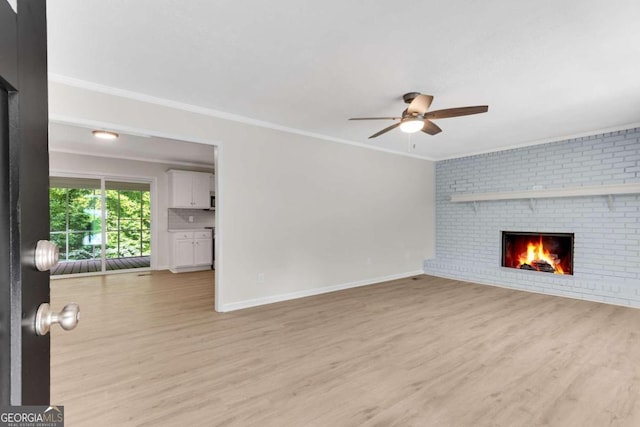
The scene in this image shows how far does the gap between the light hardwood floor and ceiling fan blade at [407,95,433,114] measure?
222cm

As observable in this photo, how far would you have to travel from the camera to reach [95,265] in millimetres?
6641

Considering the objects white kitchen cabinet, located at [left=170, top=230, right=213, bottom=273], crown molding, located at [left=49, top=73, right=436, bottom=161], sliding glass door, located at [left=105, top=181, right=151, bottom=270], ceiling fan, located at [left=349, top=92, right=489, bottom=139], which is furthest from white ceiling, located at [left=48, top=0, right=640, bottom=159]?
sliding glass door, located at [left=105, top=181, right=151, bottom=270]

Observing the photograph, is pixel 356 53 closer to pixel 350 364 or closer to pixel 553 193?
pixel 350 364

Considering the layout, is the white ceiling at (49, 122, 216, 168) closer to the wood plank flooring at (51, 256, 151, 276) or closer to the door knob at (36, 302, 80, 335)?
the wood plank flooring at (51, 256, 151, 276)

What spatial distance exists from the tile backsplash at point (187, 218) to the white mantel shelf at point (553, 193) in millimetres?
5456

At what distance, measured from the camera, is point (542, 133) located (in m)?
4.64

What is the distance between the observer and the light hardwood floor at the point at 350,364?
1.88 meters

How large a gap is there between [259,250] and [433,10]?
3.19 meters

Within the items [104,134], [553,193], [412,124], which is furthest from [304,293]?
[553,193]

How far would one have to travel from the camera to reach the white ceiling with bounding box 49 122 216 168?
4.68 meters

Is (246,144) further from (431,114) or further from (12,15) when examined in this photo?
(12,15)

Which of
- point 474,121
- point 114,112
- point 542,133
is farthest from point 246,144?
point 542,133

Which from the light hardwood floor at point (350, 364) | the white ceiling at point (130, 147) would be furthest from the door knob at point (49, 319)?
the white ceiling at point (130, 147)

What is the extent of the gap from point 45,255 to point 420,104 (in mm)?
2923
